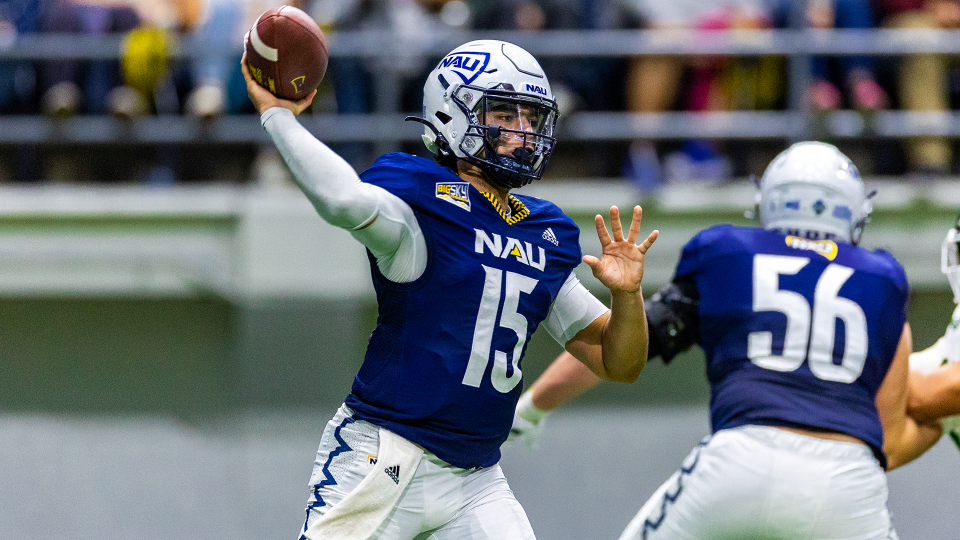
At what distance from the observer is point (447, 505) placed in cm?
257

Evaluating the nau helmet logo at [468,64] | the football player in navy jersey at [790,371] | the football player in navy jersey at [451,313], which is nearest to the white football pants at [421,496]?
the football player in navy jersey at [451,313]

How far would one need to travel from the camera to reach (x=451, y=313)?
254 cm

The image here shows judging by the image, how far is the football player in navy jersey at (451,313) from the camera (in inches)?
97.7

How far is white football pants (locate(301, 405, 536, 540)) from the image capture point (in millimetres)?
2527

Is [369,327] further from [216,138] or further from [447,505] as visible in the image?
[447,505]

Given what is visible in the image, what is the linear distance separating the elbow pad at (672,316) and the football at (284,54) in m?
1.65

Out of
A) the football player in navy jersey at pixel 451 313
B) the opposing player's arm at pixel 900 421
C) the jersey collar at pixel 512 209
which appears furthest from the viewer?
the opposing player's arm at pixel 900 421

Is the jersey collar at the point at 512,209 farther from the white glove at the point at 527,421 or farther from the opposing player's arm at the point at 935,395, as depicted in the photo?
the opposing player's arm at the point at 935,395

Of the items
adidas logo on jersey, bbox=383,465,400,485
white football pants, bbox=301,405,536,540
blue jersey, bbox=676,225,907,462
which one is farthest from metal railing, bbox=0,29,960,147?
adidas logo on jersey, bbox=383,465,400,485

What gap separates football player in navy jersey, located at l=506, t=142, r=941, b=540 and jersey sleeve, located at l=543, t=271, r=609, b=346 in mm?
563

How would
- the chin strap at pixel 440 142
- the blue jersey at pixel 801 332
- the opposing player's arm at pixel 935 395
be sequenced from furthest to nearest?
1. the opposing player's arm at pixel 935 395
2. the blue jersey at pixel 801 332
3. the chin strap at pixel 440 142

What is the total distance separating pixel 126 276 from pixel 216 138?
103 cm

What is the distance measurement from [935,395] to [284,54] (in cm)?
257


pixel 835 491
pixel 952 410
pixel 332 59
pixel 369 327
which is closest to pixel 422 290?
pixel 835 491
